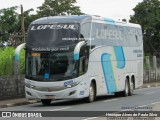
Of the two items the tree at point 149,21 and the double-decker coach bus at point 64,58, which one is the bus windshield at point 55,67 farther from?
the tree at point 149,21

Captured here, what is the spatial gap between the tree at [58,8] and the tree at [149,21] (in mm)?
9699

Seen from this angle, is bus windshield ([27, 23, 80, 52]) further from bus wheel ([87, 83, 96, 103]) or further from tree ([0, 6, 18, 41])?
tree ([0, 6, 18, 41])

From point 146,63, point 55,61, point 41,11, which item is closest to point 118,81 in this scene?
point 55,61

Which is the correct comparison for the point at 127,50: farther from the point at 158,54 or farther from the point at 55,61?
the point at 158,54

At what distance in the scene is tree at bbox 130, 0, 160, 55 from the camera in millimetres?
67562

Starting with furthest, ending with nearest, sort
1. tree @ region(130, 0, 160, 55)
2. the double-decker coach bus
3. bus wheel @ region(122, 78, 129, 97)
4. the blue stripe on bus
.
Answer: tree @ region(130, 0, 160, 55) → bus wheel @ region(122, 78, 129, 97) → the blue stripe on bus → the double-decker coach bus

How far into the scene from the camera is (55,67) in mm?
22109

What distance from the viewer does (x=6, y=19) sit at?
69.4 metres

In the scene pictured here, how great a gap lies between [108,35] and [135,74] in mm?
4871

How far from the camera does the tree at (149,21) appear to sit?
67.6m

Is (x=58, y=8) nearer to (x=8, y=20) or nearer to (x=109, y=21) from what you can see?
(x=8, y=20)

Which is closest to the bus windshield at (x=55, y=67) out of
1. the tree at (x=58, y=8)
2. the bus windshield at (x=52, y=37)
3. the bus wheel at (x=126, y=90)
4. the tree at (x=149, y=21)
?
the bus windshield at (x=52, y=37)

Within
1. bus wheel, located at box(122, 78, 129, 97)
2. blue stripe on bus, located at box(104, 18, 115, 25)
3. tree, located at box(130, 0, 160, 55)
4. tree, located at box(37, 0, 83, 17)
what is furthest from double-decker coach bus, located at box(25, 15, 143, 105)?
tree, located at box(37, 0, 83, 17)

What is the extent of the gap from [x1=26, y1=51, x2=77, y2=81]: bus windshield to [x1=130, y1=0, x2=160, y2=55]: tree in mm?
46048
